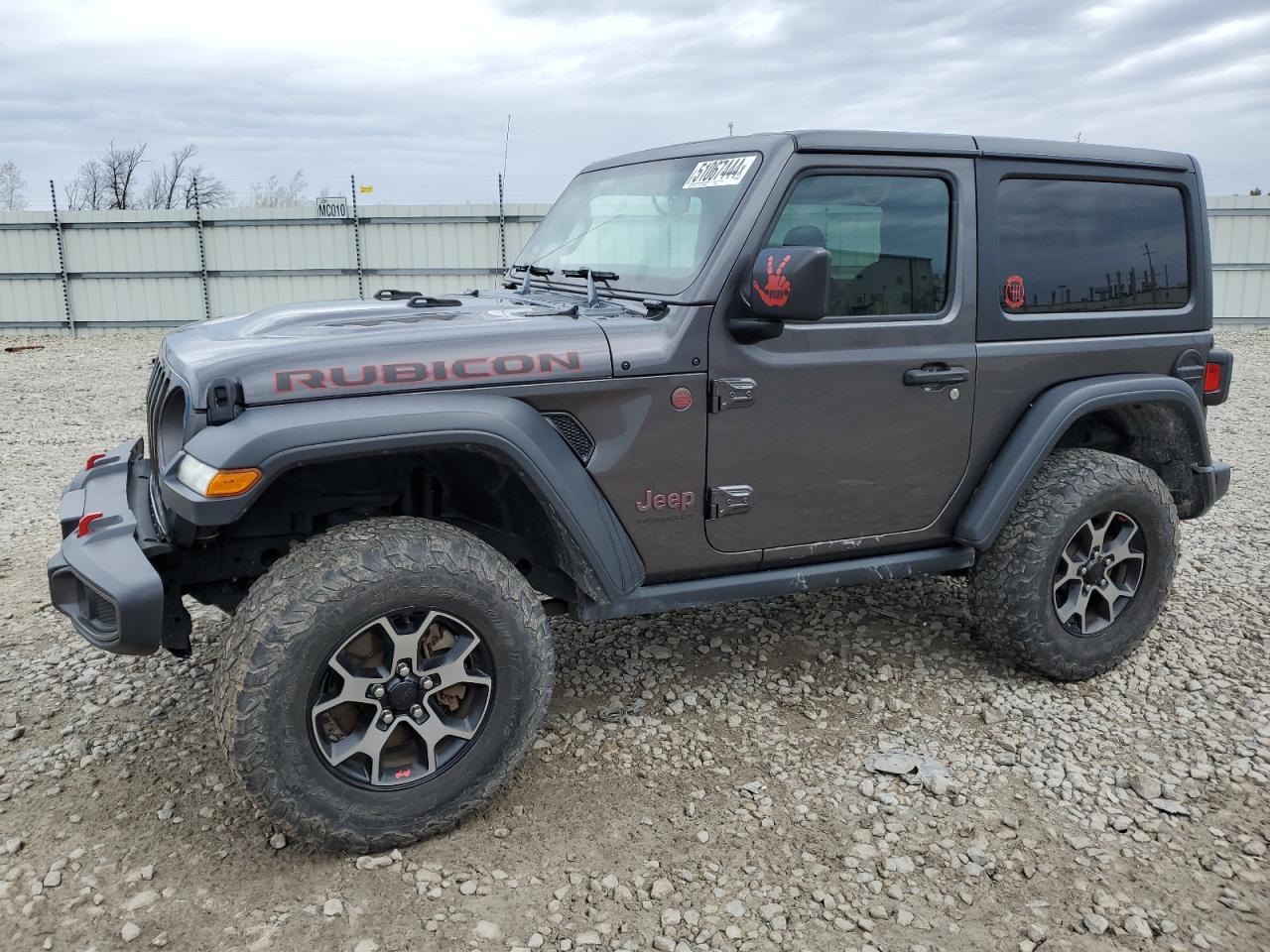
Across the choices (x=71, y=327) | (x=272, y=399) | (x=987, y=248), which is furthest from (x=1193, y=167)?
(x=71, y=327)

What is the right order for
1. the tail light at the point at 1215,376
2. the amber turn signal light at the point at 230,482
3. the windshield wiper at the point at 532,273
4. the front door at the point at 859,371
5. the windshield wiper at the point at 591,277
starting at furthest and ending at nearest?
the tail light at the point at 1215,376 < the windshield wiper at the point at 532,273 < the windshield wiper at the point at 591,277 < the front door at the point at 859,371 < the amber turn signal light at the point at 230,482

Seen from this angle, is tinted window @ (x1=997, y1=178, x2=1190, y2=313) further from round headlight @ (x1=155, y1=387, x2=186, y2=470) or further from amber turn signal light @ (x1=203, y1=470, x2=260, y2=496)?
round headlight @ (x1=155, y1=387, x2=186, y2=470)

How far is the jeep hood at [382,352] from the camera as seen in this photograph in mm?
2674

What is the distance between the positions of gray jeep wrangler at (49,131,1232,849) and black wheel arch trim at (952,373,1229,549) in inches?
0.5

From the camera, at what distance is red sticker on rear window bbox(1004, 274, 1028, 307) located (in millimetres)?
3643

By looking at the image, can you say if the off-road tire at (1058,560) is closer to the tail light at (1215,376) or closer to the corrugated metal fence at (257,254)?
the tail light at (1215,376)

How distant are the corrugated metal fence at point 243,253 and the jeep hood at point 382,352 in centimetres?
1408

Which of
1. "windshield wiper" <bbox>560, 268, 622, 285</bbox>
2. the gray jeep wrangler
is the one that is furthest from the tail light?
"windshield wiper" <bbox>560, 268, 622, 285</bbox>

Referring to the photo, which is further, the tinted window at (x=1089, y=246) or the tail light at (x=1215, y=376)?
the tail light at (x=1215, y=376)

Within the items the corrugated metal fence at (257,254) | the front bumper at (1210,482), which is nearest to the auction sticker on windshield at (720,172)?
the front bumper at (1210,482)

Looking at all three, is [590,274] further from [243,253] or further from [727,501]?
[243,253]

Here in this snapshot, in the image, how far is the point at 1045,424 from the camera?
11.9 ft

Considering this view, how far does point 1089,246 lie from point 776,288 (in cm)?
161

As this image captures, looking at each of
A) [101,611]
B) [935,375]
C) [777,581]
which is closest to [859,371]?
A: [935,375]
